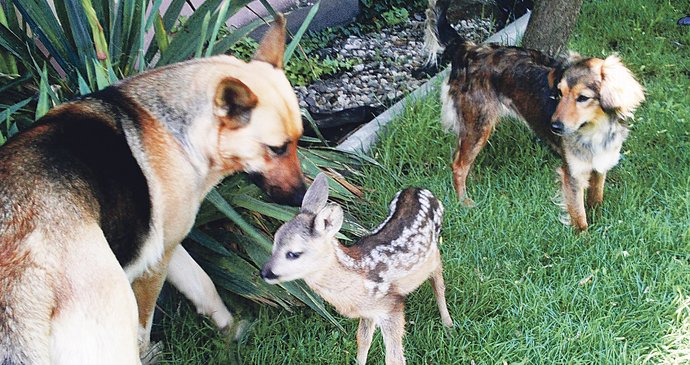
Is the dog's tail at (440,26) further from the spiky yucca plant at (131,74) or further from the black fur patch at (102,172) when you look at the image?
the black fur patch at (102,172)

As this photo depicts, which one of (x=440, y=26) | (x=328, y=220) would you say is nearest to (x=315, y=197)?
(x=328, y=220)

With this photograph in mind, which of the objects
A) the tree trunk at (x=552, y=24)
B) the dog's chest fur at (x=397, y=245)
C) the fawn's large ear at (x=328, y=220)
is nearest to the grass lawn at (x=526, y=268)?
the dog's chest fur at (x=397, y=245)

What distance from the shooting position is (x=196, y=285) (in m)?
3.46

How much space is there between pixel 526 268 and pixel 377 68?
9.66ft

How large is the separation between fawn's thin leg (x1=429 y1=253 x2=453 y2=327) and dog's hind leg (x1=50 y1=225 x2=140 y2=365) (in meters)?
1.62

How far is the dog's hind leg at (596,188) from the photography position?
14.2 feet

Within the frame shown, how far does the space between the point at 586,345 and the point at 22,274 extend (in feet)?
8.16

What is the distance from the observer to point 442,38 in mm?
5031

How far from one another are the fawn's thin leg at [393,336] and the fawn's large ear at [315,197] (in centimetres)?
62

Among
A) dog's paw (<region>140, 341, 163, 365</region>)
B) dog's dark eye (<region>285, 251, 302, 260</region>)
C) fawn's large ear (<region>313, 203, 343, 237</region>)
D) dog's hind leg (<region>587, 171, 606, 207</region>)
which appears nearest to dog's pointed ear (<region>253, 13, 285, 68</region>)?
fawn's large ear (<region>313, 203, 343, 237</region>)

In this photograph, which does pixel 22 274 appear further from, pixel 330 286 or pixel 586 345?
pixel 586 345

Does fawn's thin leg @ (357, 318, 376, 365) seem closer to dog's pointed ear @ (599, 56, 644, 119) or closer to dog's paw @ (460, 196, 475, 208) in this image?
dog's paw @ (460, 196, 475, 208)

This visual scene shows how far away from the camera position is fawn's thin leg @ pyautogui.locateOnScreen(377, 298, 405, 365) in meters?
3.14

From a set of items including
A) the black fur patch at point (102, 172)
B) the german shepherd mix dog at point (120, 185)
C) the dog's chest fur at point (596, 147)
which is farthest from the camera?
the dog's chest fur at point (596, 147)
